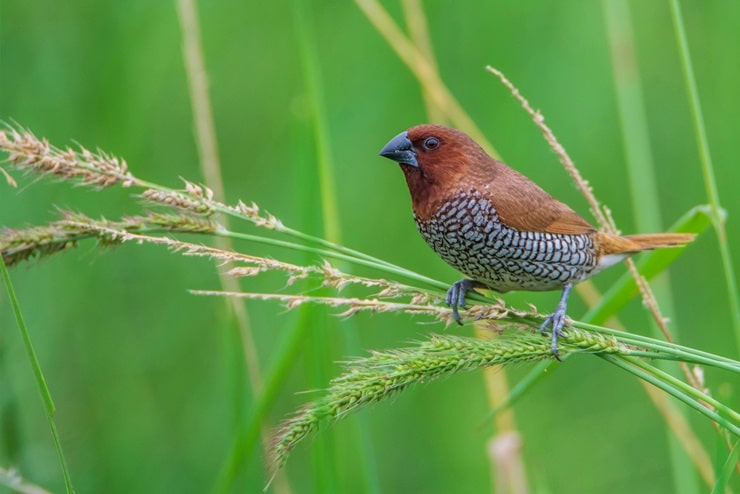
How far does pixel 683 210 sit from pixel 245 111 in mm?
2291

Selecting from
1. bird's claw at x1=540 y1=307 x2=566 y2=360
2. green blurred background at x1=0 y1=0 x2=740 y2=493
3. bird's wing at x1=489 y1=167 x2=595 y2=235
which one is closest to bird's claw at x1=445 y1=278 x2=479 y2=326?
bird's claw at x1=540 y1=307 x2=566 y2=360

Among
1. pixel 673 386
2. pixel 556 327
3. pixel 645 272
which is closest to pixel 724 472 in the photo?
pixel 673 386

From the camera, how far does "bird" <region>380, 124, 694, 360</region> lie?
3070mm

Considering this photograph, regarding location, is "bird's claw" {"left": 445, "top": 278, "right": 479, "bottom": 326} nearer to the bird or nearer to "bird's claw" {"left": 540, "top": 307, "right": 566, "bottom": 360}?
"bird's claw" {"left": 540, "top": 307, "right": 566, "bottom": 360}

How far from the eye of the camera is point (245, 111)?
4.72 meters

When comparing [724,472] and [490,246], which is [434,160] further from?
[724,472]

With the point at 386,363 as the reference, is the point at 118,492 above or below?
below

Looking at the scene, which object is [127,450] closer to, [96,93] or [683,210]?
[96,93]

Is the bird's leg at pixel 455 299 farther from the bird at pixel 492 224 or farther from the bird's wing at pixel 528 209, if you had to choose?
the bird's wing at pixel 528 209

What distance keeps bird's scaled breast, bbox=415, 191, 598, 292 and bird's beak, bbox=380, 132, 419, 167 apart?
0.63 ft

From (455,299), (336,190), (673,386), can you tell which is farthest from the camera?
(336,190)

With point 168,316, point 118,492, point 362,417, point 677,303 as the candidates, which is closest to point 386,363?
point 362,417

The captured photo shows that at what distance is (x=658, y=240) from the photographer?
Result: 3.20m

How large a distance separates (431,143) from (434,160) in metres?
0.07
